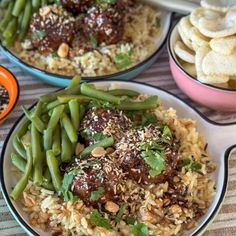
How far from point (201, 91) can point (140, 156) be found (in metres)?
0.42

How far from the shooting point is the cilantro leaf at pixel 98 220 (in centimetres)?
133

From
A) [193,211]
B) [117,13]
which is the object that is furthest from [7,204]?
[117,13]

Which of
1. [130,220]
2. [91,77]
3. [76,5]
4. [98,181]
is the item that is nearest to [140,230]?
[130,220]

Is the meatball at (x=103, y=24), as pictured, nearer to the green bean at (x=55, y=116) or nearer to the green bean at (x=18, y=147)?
the green bean at (x=55, y=116)

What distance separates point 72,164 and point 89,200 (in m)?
0.12

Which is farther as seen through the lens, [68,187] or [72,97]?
[72,97]

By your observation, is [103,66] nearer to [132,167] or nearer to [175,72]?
[175,72]

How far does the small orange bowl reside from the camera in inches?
66.8

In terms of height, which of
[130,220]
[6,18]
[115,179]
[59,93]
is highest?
[6,18]

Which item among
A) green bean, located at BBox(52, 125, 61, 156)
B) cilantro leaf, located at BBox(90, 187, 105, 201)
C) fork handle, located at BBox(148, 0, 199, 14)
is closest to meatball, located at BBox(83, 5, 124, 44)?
fork handle, located at BBox(148, 0, 199, 14)

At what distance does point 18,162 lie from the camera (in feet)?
4.86

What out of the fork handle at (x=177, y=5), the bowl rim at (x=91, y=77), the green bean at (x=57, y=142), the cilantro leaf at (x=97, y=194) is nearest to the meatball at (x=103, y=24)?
the bowl rim at (x=91, y=77)

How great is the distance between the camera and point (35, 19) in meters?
1.87

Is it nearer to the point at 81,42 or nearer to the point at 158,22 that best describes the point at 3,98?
the point at 81,42
